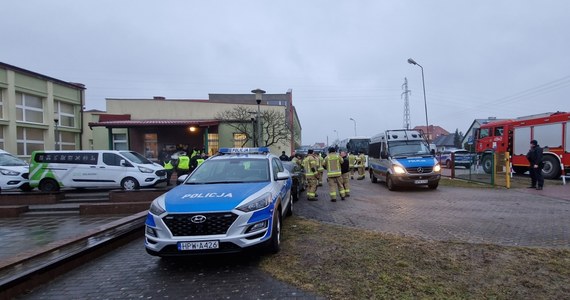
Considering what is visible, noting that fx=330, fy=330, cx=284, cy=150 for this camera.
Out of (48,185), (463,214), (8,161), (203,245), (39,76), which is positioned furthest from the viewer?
(39,76)

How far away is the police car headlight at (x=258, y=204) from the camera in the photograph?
4.57 meters

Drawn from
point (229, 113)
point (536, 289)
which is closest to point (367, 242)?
point (536, 289)

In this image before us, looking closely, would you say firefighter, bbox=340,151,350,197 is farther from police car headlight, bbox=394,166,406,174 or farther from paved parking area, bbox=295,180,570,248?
police car headlight, bbox=394,166,406,174

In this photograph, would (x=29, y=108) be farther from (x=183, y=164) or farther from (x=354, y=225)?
(x=354, y=225)

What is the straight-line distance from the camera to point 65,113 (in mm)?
27562

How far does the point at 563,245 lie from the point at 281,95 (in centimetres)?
6650

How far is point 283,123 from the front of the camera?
3334cm

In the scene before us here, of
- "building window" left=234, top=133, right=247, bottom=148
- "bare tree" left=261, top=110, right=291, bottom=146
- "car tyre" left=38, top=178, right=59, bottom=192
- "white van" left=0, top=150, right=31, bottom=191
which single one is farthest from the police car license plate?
"building window" left=234, top=133, right=247, bottom=148

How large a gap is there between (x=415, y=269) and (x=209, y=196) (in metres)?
3.03

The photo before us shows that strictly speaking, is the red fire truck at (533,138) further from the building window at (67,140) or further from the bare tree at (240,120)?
the building window at (67,140)

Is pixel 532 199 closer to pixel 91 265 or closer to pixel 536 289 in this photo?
pixel 536 289

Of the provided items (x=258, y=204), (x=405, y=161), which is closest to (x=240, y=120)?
(x=405, y=161)

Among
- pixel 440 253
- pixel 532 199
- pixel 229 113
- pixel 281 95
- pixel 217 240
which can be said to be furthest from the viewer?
pixel 281 95

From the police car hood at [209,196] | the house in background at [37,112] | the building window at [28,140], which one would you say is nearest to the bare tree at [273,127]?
the house in background at [37,112]
